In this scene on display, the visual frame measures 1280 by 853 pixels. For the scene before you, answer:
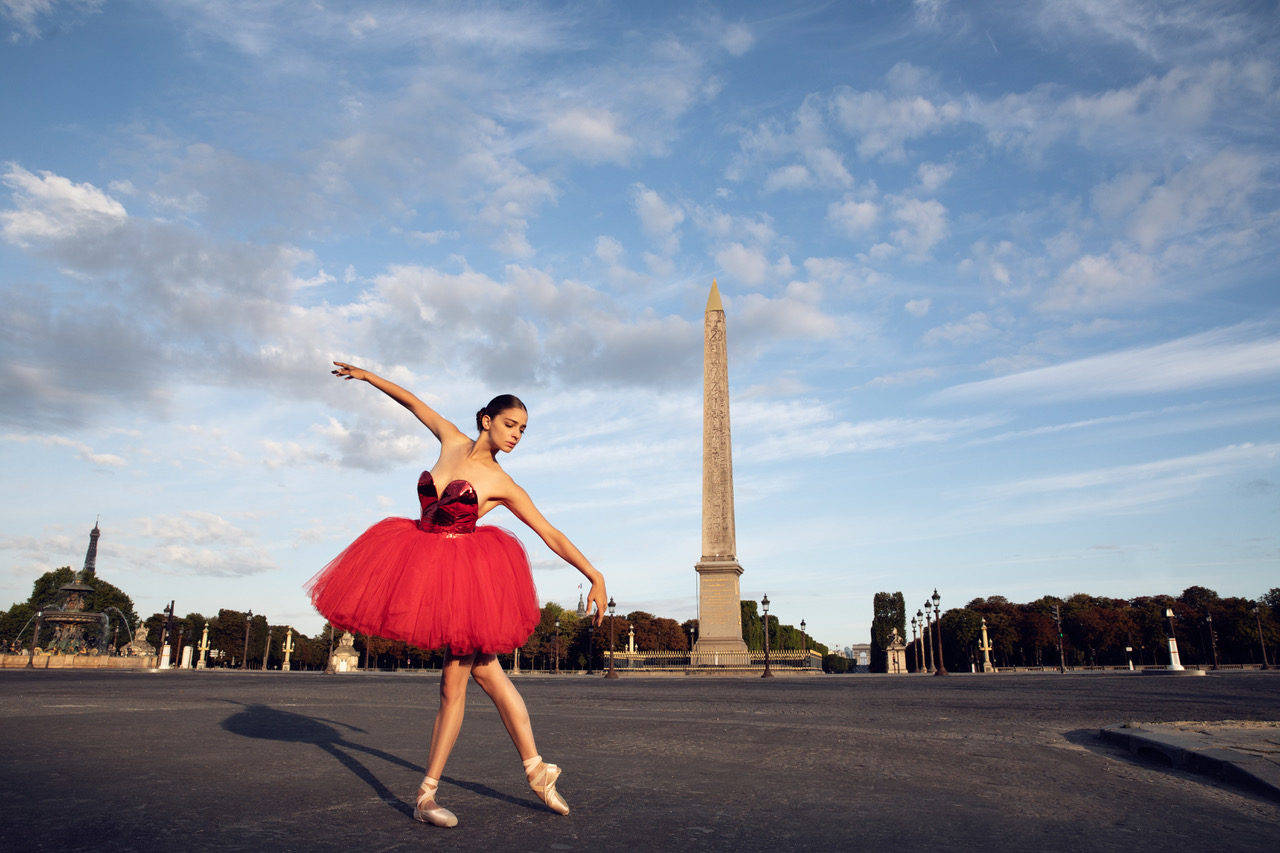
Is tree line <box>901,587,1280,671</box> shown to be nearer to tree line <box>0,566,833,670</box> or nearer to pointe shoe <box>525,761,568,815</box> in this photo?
tree line <box>0,566,833,670</box>

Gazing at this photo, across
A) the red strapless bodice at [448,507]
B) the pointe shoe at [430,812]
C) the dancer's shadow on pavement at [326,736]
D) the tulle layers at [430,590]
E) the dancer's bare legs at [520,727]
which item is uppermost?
the red strapless bodice at [448,507]

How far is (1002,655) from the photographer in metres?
84.3

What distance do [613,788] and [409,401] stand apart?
2.36 metres

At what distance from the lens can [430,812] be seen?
11.0 ft

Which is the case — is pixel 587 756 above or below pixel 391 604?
below

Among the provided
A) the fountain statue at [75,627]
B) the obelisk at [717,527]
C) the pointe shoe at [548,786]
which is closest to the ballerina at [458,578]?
the pointe shoe at [548,786]

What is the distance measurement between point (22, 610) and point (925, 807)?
356 ft

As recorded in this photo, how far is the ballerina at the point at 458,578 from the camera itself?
370cm

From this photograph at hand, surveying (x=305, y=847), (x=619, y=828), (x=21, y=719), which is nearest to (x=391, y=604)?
(x=305, y=847)

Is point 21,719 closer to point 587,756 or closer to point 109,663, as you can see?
point 587,756

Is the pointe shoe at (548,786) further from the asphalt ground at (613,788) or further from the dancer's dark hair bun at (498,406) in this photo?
the dancer's dark hair bun at (498,406)

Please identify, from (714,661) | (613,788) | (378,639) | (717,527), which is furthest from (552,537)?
(378,639)

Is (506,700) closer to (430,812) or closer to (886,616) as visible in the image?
(430,812)

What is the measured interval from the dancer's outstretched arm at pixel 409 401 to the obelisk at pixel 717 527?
95.4 feet
